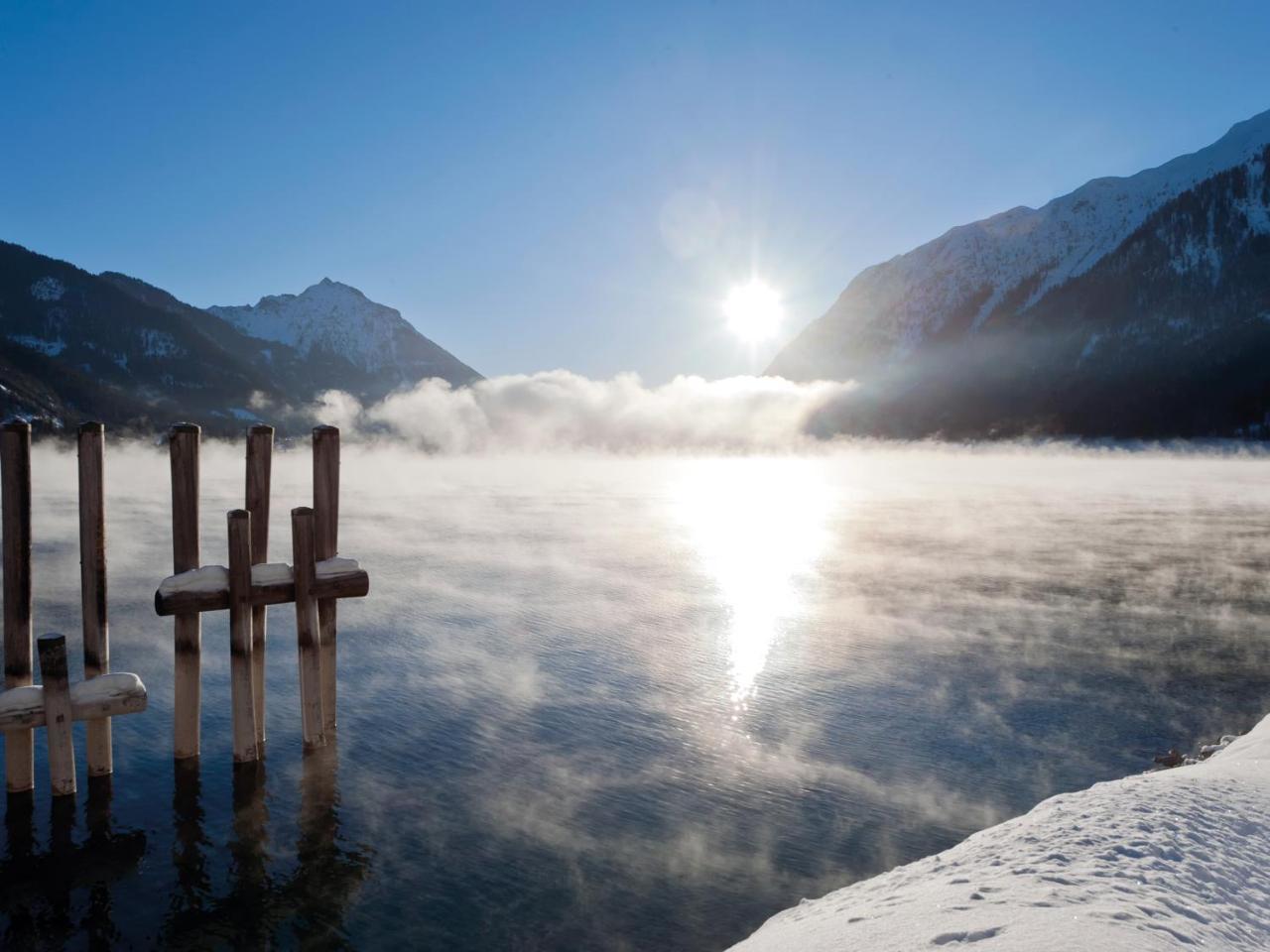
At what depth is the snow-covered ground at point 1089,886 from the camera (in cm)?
627

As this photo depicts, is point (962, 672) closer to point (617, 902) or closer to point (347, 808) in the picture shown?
point (617, 902)

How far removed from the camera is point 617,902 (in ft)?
36.0

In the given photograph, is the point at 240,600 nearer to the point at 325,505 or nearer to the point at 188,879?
the point at 325,505

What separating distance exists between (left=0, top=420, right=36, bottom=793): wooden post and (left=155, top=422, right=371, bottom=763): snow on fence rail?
186 cm

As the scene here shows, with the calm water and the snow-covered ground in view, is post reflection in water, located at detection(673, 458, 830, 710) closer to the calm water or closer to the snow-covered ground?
the calm water

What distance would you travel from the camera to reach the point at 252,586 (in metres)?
13.7

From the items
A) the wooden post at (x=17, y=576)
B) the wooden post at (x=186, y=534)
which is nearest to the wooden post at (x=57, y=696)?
the wooden post at (x=17, y=576)

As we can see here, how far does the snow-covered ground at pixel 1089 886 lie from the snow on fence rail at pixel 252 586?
9221mm

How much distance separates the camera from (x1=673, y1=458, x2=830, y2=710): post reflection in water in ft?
83.6

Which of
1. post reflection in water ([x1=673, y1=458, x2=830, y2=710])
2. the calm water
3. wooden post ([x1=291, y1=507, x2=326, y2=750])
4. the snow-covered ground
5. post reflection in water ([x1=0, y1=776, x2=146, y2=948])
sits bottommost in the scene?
post reflection in water ([x1=673, y1=458, x2=830, y2=710])

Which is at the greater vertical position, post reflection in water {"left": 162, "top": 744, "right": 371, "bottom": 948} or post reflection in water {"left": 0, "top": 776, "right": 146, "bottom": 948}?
post reflection in water {"left": 0, "top": 776, "right": 146, "bottom": 948}

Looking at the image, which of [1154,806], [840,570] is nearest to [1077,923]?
[1154,806]

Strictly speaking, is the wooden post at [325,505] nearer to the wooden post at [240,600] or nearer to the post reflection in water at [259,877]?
Result: the wooden post at [240,600]

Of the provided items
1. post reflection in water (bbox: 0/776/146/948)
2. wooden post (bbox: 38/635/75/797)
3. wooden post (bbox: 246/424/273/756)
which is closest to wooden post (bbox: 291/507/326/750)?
wooden post (bbox: 246/424/273/756)
